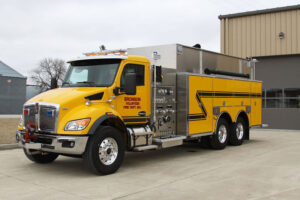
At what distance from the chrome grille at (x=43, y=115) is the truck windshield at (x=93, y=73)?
1160mm

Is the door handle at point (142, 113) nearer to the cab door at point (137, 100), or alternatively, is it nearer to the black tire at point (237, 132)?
the cab door at point (137, 100)

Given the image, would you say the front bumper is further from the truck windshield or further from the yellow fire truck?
the truck windshield

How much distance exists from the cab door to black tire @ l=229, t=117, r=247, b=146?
4.58 m

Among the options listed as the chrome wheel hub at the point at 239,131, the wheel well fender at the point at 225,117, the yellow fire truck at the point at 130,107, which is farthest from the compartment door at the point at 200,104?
the chrome wheel hub at the point at 239,131

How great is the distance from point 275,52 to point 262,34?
136 cm

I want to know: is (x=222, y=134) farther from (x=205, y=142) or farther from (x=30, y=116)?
(x=30, y=116)

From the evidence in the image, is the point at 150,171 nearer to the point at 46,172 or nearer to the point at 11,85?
the point at 46,172

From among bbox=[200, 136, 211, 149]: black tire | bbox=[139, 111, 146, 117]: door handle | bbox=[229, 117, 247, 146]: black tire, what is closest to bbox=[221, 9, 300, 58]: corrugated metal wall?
bbox=[229, 117, 247, 146]: black tire

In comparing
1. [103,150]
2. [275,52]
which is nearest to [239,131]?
[103,150]

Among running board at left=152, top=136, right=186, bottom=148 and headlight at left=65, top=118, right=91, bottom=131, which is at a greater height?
headlight at left=65, top=118, right=91, bottom=131

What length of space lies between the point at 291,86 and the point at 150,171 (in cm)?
1512

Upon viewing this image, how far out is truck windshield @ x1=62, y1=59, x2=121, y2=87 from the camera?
8.17 m

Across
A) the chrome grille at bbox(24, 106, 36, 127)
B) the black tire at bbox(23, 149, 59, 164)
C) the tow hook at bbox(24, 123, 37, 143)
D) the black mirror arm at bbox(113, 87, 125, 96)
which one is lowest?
the black tire at bbox(23, 149, 59, 164)

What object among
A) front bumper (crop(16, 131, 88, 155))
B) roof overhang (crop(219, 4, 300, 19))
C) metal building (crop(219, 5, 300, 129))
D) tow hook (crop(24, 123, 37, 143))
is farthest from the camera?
metal building (crop(219, 5, 300, 129))
